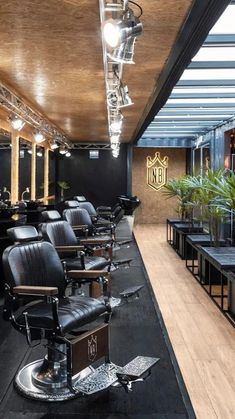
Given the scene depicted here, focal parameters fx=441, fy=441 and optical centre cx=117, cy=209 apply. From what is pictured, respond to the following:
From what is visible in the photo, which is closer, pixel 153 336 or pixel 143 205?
pixel 153 336

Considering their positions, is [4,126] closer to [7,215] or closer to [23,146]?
[23,146]

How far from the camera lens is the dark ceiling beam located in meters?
2.88

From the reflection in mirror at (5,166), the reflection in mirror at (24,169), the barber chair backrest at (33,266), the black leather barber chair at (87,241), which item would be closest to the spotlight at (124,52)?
the barber chair backrest at (33,266)

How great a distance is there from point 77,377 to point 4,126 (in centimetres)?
583

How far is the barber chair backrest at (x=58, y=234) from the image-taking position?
4.26 meters

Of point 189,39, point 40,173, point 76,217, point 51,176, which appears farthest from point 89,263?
point 51,176

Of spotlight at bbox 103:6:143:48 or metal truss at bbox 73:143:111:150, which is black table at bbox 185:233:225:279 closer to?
spotlight at bbox 103:6:143:48

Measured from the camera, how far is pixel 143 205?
1455 cm

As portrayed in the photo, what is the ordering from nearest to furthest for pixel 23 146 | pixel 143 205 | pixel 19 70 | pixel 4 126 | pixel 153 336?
pixel 153 336 → pixel 19 70 → pixel 4 126 → pixel 23 146 → pixel 143 205

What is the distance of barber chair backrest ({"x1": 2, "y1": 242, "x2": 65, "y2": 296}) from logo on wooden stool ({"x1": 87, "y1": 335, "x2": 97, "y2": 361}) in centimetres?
60

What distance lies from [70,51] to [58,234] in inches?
69.7

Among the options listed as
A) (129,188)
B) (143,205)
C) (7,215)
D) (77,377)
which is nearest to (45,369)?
(77,377)

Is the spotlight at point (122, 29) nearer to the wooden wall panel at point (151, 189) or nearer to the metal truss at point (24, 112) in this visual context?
the metal truss at point (24, 112)

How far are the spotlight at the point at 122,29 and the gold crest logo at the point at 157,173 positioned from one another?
11802 mm
